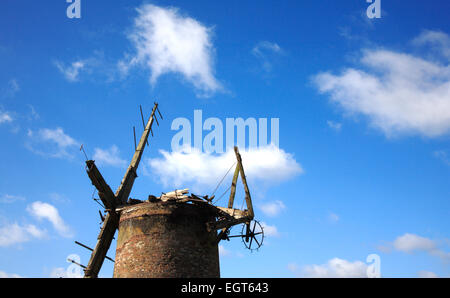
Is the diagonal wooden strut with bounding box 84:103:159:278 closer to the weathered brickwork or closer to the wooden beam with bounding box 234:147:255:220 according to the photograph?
the weathered brickwork

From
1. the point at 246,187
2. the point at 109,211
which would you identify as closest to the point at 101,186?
the point at 109,211

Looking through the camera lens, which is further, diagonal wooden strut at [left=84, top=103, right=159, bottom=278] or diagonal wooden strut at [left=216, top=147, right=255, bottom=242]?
diagonal wooden strut at [left=84, top=103, right=159, bottom=278]

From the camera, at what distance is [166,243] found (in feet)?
42.6

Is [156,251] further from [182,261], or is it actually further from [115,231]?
[115,231]

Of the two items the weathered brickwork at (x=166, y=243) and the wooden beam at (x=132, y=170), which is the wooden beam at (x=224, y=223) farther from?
the wooden beam at (x=132, y=170)

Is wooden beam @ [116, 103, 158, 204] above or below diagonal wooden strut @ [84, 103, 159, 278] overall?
above

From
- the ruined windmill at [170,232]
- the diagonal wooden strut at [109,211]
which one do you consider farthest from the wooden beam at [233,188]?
the diagonal wooden strut at [109,211]

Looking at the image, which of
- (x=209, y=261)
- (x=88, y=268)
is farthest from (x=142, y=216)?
(x=88, y=268)

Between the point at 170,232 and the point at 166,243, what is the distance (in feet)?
1.30

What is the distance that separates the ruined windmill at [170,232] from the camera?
503 inches

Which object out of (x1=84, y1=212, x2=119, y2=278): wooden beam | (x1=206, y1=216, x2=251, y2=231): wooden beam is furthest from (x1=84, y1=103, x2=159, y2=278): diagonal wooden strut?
(x1=206, y1=216, x2=251, y2=231): wooden beam

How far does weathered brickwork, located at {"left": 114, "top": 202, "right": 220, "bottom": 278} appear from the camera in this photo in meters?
12.7
